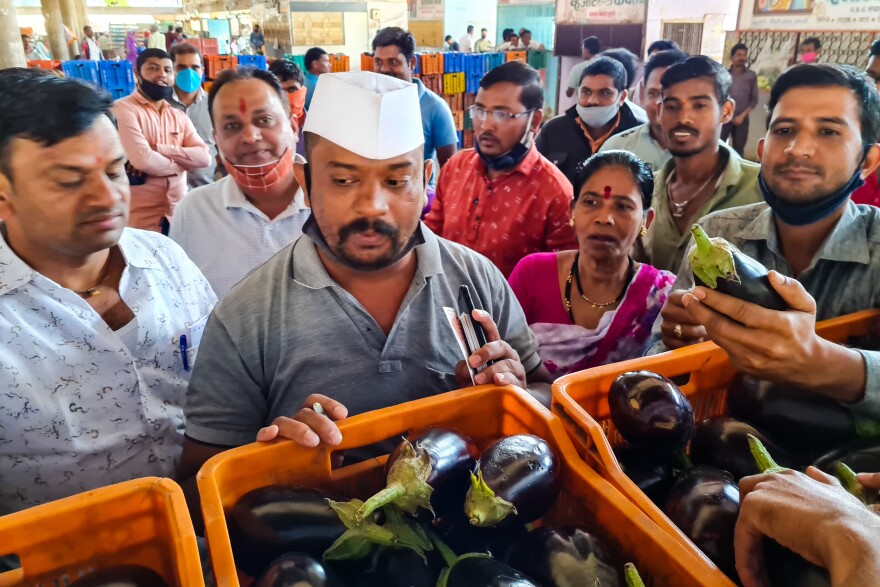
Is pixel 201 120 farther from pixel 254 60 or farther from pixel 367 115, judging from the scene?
pixel 254 60

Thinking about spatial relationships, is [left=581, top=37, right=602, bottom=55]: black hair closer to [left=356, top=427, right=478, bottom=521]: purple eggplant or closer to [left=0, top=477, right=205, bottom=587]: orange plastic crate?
[left=356, top=427, right=478, bottom=521]: purple eggplant

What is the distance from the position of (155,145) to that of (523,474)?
380 cm

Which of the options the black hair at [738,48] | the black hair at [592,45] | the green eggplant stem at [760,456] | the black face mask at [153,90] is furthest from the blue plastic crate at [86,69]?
the green eggplant stem at [760,456]

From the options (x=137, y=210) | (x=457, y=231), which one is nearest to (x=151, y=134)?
(x=137, y=210)

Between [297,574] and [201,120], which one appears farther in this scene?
[201,120]

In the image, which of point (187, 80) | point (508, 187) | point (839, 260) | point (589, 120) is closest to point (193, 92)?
point (187, 80)

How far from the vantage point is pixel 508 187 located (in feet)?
9.53

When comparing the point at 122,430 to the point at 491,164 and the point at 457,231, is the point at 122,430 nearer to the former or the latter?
the point at 457,231

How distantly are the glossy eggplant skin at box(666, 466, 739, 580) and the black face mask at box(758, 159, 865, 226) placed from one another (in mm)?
952

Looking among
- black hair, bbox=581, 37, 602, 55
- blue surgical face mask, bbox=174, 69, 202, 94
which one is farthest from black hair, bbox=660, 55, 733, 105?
black hair, bbox=581, 37, 602, 55

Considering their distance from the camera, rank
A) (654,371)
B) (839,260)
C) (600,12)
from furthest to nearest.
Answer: (600,12) → (839,260) → (654,371)

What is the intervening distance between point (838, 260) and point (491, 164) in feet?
5.30

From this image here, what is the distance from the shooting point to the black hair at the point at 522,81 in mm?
2982

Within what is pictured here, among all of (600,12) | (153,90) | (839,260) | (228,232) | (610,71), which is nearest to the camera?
(839,260)
